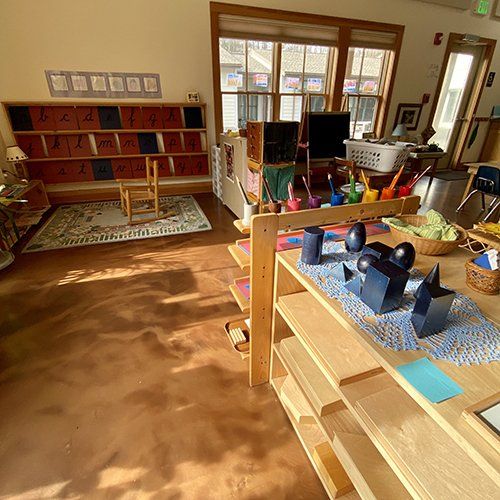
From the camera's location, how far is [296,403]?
48.6 inches

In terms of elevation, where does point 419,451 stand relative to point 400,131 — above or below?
below

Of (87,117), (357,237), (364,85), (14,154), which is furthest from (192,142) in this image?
(357,237)

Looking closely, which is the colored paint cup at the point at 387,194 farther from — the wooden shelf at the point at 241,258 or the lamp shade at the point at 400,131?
the lamp shade at the point at 400,131

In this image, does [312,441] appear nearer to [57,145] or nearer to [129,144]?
[129,144]

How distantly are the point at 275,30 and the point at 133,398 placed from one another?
4.90 metres

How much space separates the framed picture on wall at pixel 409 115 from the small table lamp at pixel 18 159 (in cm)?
606

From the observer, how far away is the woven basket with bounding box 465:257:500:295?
30.9 inches

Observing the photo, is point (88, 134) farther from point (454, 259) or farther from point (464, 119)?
point (464, 119)

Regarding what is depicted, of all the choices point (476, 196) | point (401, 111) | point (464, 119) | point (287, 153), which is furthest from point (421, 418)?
point (464, 119)

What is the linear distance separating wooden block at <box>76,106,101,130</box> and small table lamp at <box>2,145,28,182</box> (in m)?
0.79

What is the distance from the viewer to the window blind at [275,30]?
4.03 m

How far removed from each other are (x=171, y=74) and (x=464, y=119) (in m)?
6.01

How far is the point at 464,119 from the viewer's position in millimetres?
6164

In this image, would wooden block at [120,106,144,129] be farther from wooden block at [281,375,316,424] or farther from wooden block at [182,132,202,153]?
wooden block at [281,375,316,424]
